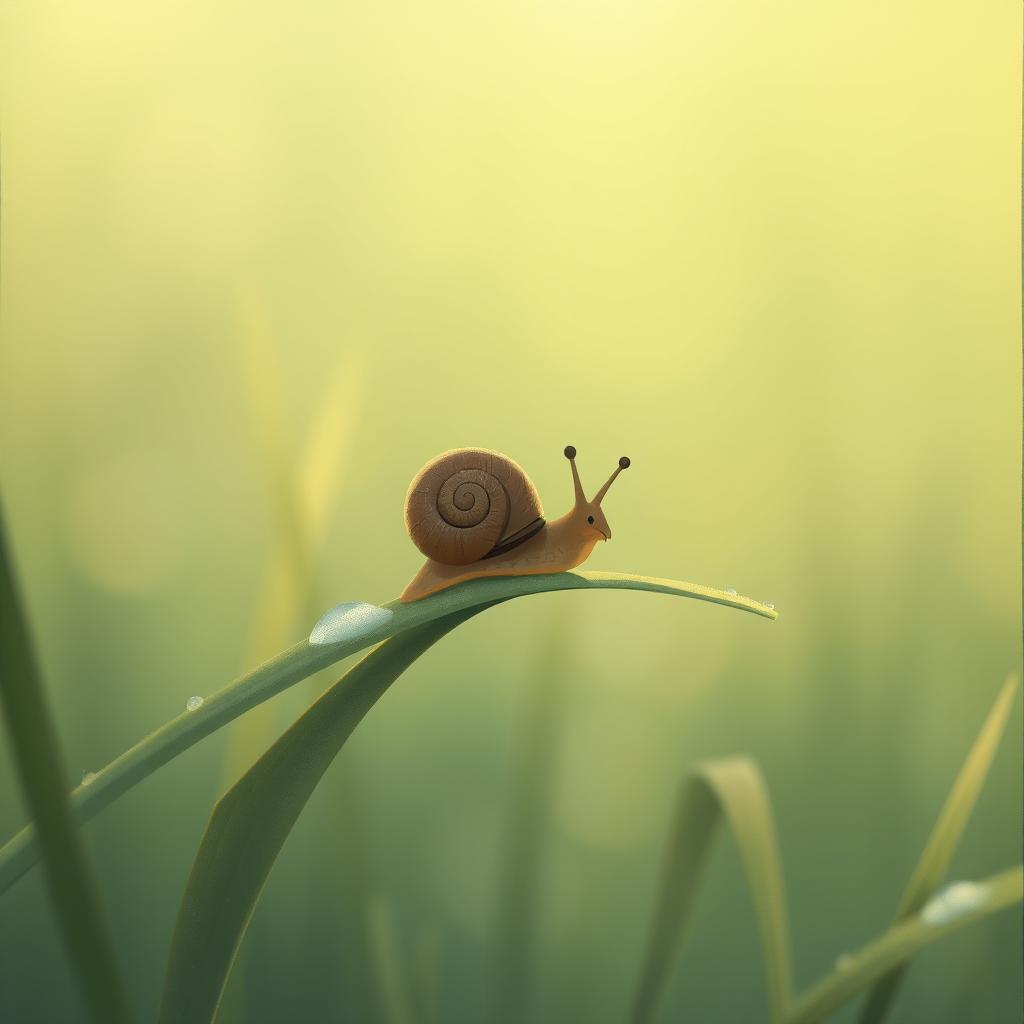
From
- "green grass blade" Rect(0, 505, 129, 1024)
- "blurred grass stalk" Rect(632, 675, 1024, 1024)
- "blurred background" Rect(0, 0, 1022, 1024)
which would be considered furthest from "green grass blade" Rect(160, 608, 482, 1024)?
"blurred background" Rect(0, 0, 1022, 1024)

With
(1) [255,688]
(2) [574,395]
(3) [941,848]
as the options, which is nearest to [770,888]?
(3) [941,848]

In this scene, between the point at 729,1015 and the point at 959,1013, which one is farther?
the point at 729,1015

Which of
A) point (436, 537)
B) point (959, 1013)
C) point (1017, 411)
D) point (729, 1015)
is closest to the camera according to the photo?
point (436, 537)

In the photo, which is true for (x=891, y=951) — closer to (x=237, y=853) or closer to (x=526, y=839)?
→ (x=237, y=853)

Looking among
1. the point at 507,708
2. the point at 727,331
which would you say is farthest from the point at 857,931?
the point at 727,331

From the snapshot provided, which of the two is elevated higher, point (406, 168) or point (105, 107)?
point (105, 107)

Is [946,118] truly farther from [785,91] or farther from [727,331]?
[727,331]
